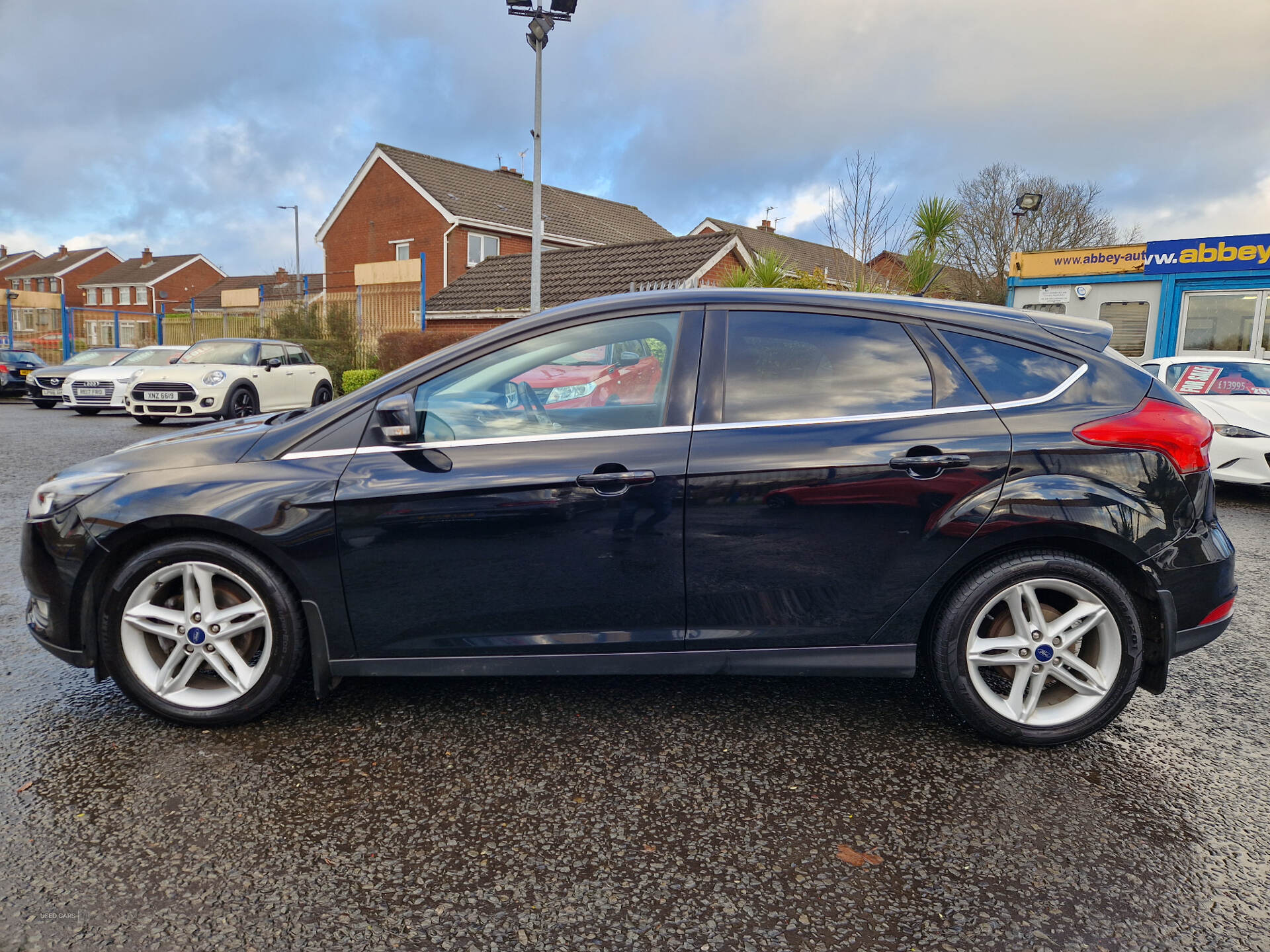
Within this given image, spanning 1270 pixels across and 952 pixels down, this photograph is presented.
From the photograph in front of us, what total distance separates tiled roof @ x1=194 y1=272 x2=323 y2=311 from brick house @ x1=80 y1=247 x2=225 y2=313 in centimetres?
125

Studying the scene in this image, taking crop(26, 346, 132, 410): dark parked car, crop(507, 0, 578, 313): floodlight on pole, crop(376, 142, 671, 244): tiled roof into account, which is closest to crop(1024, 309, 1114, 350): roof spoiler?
crop(507, 0, 578, 313): floodlight on pole

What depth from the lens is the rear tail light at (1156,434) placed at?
3006mm

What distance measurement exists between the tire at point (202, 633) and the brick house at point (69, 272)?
85.5 meters

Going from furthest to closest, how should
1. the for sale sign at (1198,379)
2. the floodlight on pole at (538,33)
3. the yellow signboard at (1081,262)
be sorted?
the yellow signboard at (1081,262), the floodlight on pole at (538,33), the for sale sign at (1198,379)

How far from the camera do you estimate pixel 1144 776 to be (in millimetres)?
2910

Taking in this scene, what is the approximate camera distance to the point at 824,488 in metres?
2.95

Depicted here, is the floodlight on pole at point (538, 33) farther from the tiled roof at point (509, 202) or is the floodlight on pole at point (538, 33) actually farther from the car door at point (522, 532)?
the tiled roof at point (509, 202)

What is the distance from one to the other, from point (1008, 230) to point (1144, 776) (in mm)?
39350

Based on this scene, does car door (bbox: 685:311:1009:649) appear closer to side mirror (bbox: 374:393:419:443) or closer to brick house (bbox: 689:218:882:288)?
side mirror (bbox: 374:393:419:443)

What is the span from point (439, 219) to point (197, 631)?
3075cm

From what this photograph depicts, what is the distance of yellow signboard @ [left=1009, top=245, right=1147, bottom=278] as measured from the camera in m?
15.2

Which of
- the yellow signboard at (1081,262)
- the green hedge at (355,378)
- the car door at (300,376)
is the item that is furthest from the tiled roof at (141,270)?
the yellow signboard at (1081,262)

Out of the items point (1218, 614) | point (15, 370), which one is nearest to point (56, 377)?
point (15, 370)

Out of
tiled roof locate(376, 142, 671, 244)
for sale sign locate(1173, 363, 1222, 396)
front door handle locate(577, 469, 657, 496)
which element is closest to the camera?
front door handle locate(577, 469, 657, 496)
